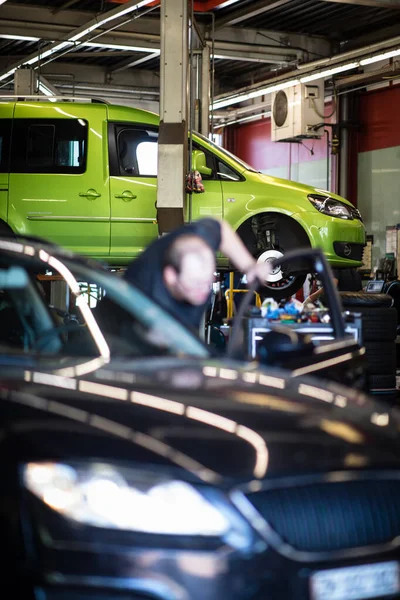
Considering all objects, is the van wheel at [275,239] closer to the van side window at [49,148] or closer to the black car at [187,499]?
the van side window at [49,148]

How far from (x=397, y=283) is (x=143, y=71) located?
10.1 metres

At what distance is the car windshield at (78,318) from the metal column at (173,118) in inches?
253

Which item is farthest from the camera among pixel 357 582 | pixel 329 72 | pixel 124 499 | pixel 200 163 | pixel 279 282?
pixel 329 72

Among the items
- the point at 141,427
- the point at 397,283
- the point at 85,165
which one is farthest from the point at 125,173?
the point at 141,427

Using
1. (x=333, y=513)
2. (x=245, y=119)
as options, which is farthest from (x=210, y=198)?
(x=245, y=119)

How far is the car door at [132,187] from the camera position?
32.8 ft

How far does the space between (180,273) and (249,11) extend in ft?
43.2

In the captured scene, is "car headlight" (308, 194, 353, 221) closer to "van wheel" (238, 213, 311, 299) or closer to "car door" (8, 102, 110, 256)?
"van wheel" (238, 213, 311, 299)

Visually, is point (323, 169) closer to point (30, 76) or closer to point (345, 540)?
point (30, 76)

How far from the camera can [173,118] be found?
1020cm

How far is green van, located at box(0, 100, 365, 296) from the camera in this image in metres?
9.98

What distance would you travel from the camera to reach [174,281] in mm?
3379

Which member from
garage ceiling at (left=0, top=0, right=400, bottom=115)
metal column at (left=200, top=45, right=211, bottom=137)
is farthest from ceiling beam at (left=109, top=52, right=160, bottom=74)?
metal column at (left=200, top=45, right=211, bottom=137)

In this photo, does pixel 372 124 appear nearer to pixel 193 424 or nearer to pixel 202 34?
pixel 202 34
